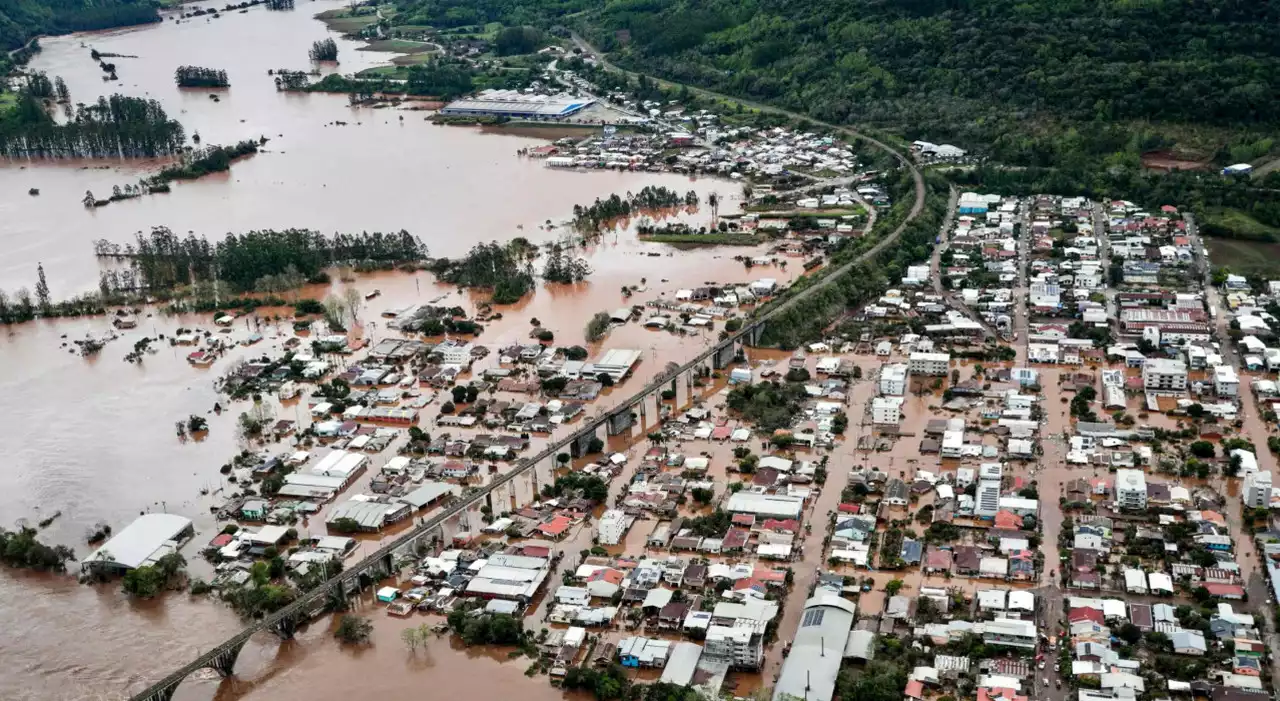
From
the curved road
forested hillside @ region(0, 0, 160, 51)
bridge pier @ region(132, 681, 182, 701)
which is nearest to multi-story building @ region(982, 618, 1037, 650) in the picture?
the curved road

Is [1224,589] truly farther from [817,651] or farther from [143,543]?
[143,543]

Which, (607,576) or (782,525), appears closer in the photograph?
(607,576)

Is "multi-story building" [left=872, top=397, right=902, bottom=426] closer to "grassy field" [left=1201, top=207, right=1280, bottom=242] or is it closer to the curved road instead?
the curved road

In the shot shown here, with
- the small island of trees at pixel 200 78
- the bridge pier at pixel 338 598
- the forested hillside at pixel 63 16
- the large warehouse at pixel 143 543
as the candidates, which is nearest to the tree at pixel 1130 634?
the bridge pier at pixel 338 598

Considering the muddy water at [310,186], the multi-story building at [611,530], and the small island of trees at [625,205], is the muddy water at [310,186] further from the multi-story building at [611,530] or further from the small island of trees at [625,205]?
the multi-story building at [611,530]

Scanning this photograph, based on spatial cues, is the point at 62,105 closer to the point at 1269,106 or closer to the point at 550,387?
the point at 550,387

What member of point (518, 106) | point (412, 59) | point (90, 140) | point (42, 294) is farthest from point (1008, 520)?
point (412, 59)

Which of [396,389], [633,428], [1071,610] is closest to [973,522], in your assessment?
[1071,610]
